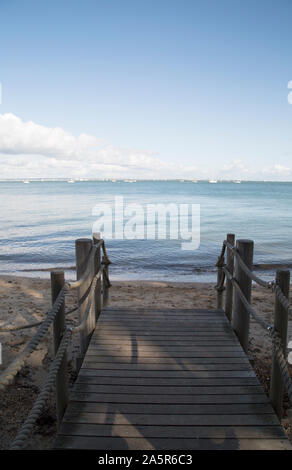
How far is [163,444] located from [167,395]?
2.20 ft

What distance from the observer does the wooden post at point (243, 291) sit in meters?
4.16

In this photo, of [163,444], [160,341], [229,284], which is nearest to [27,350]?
[163,444]

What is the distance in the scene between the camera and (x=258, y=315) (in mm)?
3359

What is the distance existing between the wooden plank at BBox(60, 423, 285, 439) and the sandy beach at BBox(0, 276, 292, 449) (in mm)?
891

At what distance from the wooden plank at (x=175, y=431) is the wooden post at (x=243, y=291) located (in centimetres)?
156

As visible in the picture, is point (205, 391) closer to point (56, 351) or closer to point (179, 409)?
point (179, 409)

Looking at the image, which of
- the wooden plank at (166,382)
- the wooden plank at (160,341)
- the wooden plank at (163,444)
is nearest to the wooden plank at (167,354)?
the wooden plank at (160,341)

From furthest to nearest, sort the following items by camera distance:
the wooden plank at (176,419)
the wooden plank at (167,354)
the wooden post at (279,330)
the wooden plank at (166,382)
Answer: the wooden plank at (167,354)
the wooden plank at (166,382)
the wooden post at (279,330)
the wooden plank at (176,419)

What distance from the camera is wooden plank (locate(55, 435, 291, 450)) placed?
8.35ft

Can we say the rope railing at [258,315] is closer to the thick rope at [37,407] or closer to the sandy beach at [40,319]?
the sandy beach at [40,319]

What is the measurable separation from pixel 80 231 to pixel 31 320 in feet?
55.3

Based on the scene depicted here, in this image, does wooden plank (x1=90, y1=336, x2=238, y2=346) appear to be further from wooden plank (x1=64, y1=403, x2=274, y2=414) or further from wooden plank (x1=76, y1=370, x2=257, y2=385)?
wooden plank (x1=64, y1=403, x2=274, y2=414)

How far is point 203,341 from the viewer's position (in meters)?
4.42

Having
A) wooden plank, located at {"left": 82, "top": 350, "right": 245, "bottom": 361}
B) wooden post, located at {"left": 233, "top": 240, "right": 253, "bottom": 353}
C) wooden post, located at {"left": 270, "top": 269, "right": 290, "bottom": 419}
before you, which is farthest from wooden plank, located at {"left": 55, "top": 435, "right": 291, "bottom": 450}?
wooden post, located at {"left": 233, "top": 240, "right": 253, "bottom": 353}
